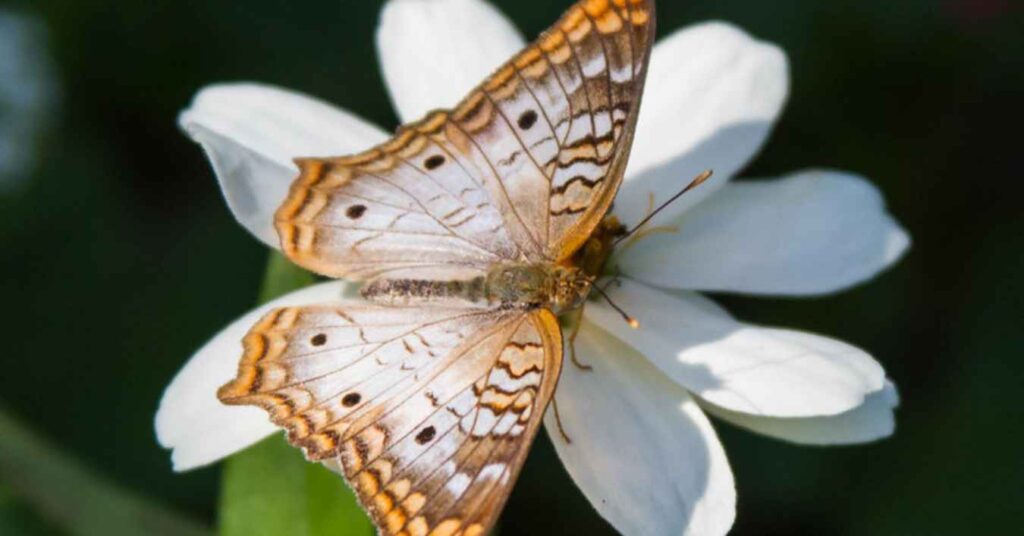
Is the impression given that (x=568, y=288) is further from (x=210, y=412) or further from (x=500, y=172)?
(x=210, y=412)

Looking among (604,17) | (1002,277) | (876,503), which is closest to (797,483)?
(876,503)

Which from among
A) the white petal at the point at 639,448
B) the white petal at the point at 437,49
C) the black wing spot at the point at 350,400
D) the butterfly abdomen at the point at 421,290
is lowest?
the white petal at the point at 639,448

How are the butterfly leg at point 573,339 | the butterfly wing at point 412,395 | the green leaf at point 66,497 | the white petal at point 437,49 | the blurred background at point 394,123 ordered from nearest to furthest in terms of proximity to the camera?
the butterfly wing at point 412,395
the butterfly leg at point 573,339
the green leaf at point 66,497
the white petal at point 437,49
the blurred background at point 394,123

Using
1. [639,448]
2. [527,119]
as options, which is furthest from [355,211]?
[639,448]

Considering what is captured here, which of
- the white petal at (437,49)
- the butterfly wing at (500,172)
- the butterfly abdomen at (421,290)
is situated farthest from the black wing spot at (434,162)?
the white petal at (437,49)

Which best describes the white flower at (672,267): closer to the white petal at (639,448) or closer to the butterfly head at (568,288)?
the white petal at (639,448)

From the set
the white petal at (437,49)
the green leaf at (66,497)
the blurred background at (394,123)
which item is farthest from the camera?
the blurred background at (394,123)

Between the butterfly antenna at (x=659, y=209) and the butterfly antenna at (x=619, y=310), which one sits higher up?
the butterfly antenna at (x=659, y=209)

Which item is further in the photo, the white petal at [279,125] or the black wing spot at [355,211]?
the white petal at [279,125]

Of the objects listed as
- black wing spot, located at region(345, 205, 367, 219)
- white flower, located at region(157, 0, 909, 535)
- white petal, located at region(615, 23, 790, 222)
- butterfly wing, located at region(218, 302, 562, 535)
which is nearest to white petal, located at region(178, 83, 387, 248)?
white flower, located at region(157, 0, 909, 535)
